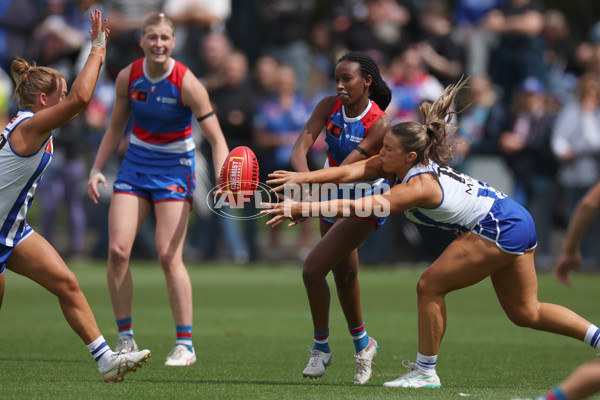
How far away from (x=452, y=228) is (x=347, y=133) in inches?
43.2

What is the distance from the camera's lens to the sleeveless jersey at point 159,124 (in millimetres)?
7711

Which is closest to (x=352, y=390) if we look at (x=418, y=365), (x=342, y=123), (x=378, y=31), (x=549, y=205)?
(x=418, y=365)

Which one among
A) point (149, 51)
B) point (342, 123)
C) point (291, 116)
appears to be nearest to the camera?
point (342, 123)

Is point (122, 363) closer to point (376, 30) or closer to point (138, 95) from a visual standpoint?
point (138, 95)

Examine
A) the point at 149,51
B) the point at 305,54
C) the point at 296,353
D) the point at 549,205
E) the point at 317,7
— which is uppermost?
the point at 317,7

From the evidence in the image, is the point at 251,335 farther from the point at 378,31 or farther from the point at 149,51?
the point at 378,31

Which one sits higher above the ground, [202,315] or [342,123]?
[342,123]

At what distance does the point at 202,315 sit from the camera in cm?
1033

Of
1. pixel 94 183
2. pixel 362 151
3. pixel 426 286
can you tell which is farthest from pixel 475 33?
pixel 426 286

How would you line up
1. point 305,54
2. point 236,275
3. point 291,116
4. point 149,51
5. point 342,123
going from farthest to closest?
point 305,54 < point 291,116 < point 236,275 < point 149,51 < point 342,123

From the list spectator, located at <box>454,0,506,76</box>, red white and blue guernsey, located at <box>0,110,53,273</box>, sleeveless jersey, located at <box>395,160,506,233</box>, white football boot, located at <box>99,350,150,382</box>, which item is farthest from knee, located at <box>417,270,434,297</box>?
spectator, located at <box>454,0,506,76</box>

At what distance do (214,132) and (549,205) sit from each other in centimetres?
855

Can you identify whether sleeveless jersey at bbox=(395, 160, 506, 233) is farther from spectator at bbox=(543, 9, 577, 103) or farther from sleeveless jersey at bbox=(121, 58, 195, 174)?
spectator at bbox=(543, 9, 577, 103)

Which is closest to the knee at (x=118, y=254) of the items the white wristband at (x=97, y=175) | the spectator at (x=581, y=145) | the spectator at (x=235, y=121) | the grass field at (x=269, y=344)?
the white wristband at (x=97, y=175)
